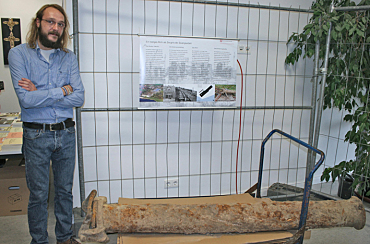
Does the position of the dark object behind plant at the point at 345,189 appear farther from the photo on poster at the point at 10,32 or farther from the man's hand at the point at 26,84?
the photo on poster at the point at 10,32

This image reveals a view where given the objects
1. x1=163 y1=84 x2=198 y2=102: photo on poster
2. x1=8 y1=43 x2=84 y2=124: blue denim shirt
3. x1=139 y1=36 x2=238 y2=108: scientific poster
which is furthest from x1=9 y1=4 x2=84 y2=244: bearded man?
x1=163 y1=84 x2=198 y2=102: photo on poster

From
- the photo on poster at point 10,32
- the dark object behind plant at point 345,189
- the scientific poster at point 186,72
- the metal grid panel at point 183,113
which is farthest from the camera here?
the photo on poster at point 10,32

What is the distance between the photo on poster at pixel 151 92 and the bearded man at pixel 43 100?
1.92 feet

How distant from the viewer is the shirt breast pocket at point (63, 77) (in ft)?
6.67

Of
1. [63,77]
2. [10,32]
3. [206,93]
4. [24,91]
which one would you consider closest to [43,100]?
[24,91]

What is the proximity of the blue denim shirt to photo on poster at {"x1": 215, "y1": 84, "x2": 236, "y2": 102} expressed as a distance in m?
1.20

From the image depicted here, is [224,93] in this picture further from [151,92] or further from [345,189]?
[345,189]

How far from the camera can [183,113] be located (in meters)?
2.90

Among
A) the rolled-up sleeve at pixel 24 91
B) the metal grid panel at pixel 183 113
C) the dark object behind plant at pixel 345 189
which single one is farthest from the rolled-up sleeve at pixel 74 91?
the dark object behind plant at pixel 345 189

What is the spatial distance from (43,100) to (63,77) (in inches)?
10.1

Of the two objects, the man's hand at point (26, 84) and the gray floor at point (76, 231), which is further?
the gray floor at point (76, 231)

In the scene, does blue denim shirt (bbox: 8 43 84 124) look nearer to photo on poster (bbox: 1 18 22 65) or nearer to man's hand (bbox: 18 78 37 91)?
man's hand (bbox: 18 78 37 91)

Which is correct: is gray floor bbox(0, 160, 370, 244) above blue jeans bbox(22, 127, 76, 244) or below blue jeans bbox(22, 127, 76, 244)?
below

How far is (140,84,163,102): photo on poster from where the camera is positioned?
2504 mm
